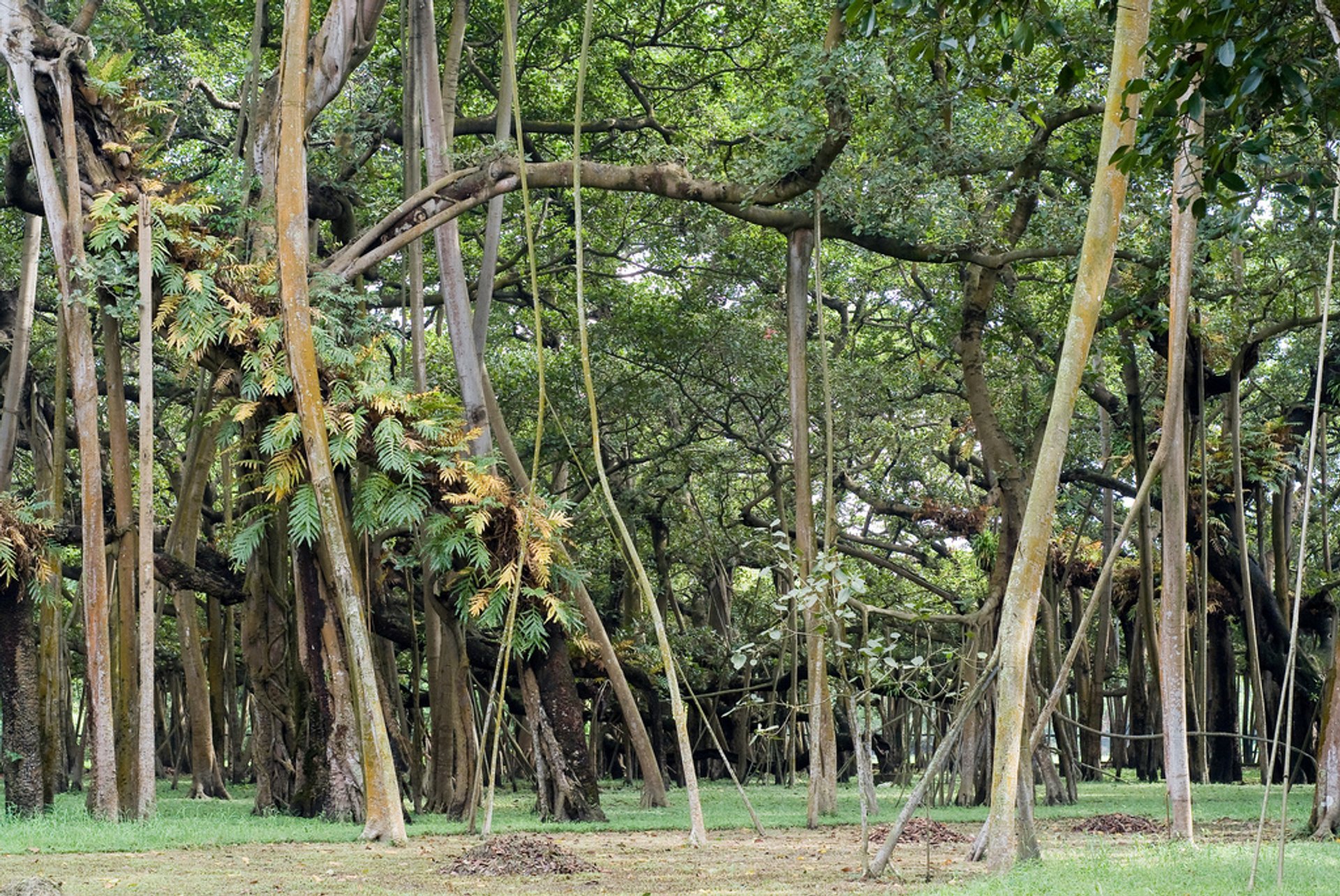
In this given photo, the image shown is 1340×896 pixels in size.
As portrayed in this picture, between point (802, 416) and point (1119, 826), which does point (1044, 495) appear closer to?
point (1119, 826)

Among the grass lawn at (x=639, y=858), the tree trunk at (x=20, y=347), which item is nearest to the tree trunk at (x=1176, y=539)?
the grass lawn at (x=639, y=858)

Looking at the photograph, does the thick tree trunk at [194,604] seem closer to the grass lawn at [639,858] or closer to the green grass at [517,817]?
the green grass at [517,817]

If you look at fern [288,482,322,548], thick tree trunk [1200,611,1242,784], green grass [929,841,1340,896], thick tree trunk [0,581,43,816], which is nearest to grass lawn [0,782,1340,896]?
green grass [929,841,1340,896]

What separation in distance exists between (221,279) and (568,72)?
5.12 metres

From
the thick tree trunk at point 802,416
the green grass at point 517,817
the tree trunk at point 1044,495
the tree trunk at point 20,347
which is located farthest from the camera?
the tree trunk at point 20,347

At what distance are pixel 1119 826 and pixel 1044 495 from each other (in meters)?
4.72

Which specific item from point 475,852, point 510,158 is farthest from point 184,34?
point 475,852

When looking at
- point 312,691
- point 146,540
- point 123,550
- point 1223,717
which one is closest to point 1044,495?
point 146,540

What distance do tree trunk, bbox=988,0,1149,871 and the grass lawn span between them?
38cm

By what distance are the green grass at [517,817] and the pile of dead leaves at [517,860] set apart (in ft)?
5.78

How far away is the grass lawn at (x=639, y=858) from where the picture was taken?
5.64m

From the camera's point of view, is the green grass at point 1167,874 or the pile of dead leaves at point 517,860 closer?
the green grass at point 1167,874

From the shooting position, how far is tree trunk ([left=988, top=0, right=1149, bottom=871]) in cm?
562

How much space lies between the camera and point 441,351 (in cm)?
1619
